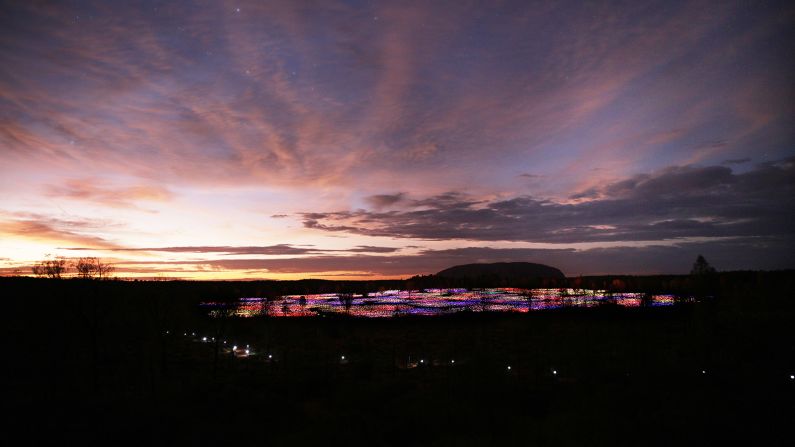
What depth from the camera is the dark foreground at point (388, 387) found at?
17.5m

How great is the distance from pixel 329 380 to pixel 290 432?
936 cm

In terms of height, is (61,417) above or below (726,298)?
below

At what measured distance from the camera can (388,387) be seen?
24266mm

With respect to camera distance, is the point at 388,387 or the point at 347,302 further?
the point at 347,302

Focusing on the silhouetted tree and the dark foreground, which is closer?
the dark foreground

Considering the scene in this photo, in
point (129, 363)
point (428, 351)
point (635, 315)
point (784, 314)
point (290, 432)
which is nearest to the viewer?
point (290, 432)

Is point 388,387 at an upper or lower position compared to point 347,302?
lower

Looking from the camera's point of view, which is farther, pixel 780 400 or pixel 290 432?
pixel 780 400

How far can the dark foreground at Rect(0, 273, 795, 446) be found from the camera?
1750 cm

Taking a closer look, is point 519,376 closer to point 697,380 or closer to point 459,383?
point 459,383

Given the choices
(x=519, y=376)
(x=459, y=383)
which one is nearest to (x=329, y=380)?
(x=459, y=383)

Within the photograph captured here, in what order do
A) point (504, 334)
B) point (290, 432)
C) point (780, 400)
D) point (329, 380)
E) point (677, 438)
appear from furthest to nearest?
point (504, 334)
point (329, 380)
point (780, 400)
point (290, 432)
point (677, 438)

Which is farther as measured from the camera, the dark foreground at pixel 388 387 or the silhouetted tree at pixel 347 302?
the silhouetted tree at pixel 347 302

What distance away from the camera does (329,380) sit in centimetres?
2702
